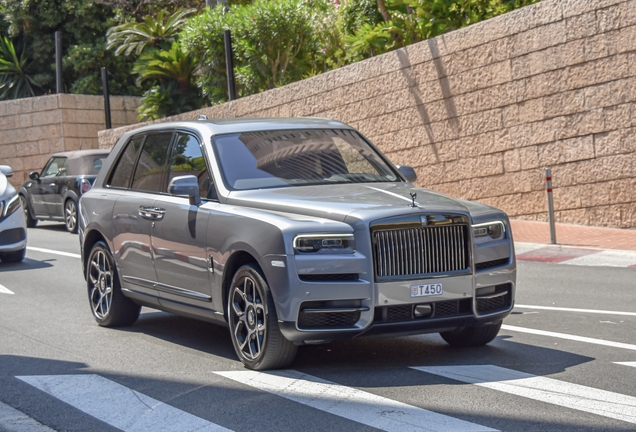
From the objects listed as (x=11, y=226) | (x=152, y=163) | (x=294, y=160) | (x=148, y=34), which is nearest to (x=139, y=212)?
(x=152, y=163)

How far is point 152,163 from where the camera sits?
8.52m

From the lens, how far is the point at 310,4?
28906 mm

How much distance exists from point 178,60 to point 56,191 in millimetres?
11241

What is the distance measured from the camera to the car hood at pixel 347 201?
21.3 feet

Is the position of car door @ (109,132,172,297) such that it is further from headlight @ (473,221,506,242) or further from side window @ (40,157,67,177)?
side window @ (40,157,67,177)

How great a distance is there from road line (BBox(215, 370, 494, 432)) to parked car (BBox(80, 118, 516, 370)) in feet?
0.64

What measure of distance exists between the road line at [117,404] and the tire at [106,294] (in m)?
1.95

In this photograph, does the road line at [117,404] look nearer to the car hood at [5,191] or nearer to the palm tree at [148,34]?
the car hood at [5,191]

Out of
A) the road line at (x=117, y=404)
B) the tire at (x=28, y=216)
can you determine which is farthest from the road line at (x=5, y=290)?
the tire at (x=28, y=216)

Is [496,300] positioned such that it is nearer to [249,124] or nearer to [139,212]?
[249,124]

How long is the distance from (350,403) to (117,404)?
4.66 ft

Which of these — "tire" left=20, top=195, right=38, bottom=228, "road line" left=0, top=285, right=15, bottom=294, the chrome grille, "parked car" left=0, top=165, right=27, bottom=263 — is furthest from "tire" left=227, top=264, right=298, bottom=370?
"tire" left=20, top=195, right=38, bottom=228

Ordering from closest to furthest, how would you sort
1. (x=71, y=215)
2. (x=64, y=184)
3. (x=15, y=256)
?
(x=15, y=256)
(x=71, y=215)
(x=64, y=184)

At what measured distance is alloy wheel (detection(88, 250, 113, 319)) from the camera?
892 centimetres
